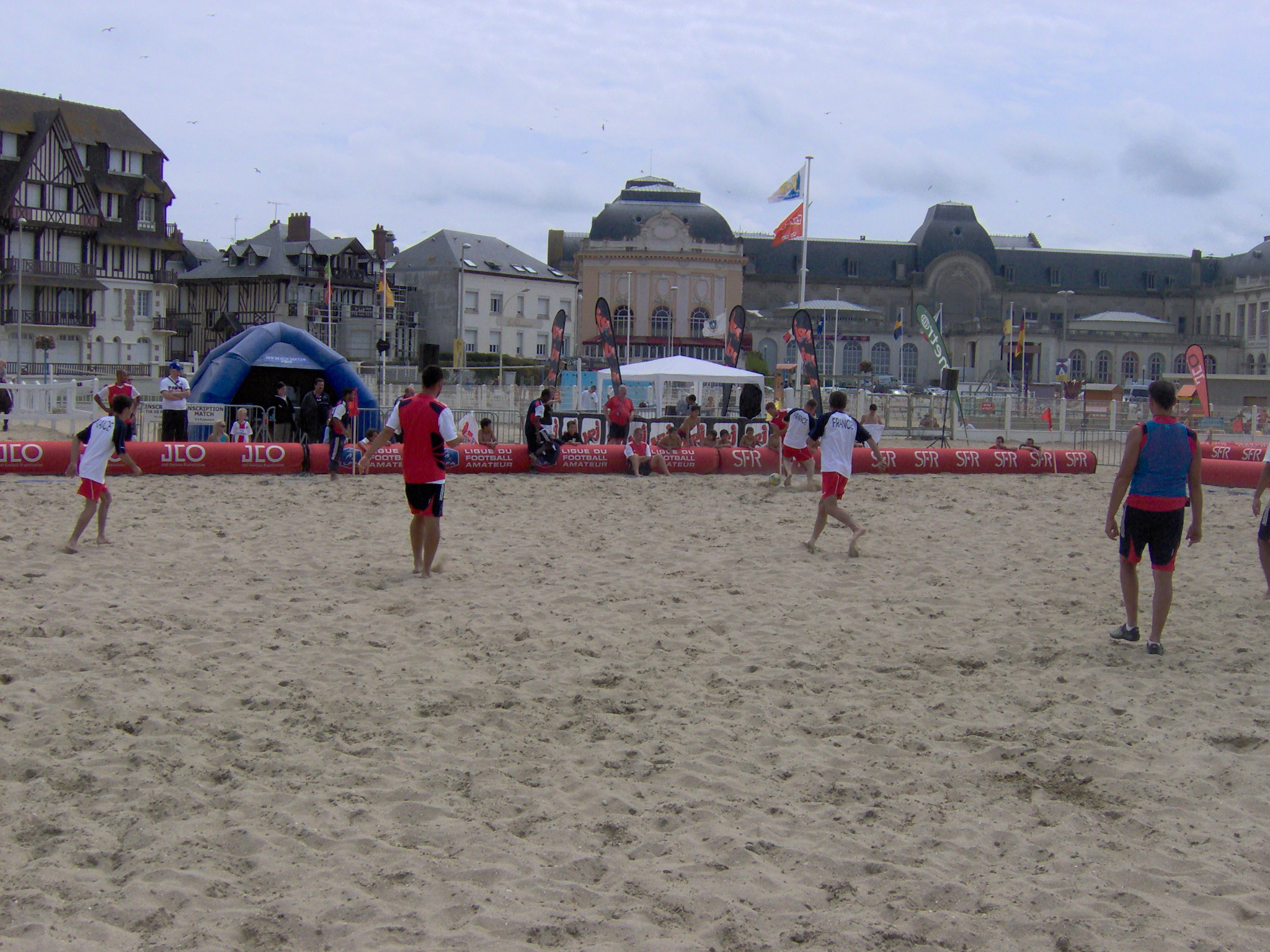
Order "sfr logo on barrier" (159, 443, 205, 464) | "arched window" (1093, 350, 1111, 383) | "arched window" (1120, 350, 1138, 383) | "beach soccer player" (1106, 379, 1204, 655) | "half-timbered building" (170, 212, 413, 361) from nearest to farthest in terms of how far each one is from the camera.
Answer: "beach soccer player" (1106, 379, 1204, 655)
"sfr logo on barrier" (159, 443, 205, 464)
"half-timbered building" (170, 212, 413, 361)
"arched window" (1093, 350, 1111, 383)
"arched window" (1120, 350, 1138, 383)

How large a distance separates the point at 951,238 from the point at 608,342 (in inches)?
2959

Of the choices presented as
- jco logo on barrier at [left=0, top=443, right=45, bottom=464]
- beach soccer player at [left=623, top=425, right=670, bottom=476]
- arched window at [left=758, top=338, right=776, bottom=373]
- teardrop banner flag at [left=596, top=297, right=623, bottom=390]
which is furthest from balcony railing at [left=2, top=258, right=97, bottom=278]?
arched window at [left=758, top=338, right=776, bottom=373]

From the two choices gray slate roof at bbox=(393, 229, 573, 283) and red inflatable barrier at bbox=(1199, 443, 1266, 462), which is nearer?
red inflatable barrier at bbox=(1199, 443, 1266, 462)

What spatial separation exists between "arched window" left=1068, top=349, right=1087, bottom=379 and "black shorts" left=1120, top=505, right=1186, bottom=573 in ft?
268

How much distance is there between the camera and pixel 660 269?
8038cm

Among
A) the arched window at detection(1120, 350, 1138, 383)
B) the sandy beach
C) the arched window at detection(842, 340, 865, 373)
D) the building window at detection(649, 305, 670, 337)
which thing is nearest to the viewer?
the sandy beach

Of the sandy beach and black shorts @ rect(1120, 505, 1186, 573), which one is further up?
black shorts @ rect(1120, 505, 1186, 573)

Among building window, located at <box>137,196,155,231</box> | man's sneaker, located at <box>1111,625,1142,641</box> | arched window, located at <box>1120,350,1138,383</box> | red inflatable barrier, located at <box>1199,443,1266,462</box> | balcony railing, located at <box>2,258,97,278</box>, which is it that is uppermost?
building window, located at <box>137,196,155,231</box>

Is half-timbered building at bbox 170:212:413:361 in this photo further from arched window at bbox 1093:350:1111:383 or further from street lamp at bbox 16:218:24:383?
arched window at bbox 1093:350:1111:383

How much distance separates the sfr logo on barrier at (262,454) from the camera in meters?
15.4

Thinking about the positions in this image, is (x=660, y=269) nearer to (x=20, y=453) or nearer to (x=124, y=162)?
(x=124, y=162)

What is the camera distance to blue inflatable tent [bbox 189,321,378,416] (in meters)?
19.0

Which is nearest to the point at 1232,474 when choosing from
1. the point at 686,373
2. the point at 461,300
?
the point at 686,373

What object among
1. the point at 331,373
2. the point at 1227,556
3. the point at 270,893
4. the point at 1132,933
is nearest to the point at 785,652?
the point at 1132,933
